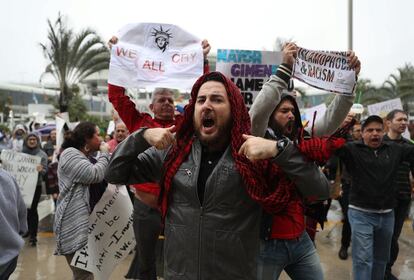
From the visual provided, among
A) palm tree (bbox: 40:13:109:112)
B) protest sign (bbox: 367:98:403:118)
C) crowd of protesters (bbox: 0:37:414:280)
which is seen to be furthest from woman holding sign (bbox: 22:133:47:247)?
palm tree (bbox: 40:13:109:112)

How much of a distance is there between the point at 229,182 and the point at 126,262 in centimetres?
440

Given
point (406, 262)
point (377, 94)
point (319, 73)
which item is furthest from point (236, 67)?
point (377, 94)

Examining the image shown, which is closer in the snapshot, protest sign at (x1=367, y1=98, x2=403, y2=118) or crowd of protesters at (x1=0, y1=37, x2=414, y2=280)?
crowd of protesters at (x1=0, y1=37, x2=414, y2=280)

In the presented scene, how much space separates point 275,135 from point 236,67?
107cm

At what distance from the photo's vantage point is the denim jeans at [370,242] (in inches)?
168

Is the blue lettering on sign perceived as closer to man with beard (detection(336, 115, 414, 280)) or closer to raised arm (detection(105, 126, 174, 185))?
A: man with beard (detection(336, 115, 414, 280))

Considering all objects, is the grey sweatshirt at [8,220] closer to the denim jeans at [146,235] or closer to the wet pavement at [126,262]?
the denim jeans at [146,235]

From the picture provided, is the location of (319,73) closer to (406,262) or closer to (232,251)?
(232,251)

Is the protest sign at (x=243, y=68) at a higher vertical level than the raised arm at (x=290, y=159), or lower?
higher

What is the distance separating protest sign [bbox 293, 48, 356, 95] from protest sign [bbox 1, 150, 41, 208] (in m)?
5.36

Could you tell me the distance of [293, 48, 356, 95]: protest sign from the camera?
3084mm

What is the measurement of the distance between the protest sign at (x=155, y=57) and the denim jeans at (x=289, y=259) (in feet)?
4.54

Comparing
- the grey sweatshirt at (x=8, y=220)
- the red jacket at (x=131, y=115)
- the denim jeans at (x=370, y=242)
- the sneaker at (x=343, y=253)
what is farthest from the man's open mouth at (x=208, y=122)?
the sneaker at (x=343, y=253)

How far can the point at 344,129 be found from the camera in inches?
93.6
